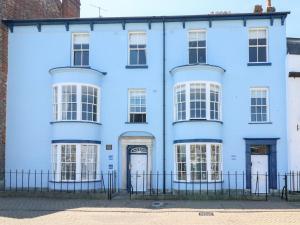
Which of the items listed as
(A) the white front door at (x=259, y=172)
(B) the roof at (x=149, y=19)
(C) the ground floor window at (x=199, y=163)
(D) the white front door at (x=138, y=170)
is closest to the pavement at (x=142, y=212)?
(C) the ground floor window at (x=199, y=163)

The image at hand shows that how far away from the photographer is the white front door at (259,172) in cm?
2283

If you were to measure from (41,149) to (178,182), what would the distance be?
23.6ft

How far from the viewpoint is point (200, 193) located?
2112 cm

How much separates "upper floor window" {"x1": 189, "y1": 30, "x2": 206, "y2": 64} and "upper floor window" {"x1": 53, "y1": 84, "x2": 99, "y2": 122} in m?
5.49

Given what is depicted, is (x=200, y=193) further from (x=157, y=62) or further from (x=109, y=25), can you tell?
(x=109, y=25)

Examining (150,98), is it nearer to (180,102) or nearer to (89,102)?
(180,102)

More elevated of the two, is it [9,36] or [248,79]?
[9,36]

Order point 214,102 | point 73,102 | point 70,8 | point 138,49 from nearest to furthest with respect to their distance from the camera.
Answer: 1. point 73,102
2. point 214,102
3. point 138,49
4. point 70,8

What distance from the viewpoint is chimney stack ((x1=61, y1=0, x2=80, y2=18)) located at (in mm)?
28911

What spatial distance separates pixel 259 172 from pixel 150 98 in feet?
21.6

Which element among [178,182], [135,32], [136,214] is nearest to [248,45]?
A: [135,32]

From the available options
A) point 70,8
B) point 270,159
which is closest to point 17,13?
point 70,8

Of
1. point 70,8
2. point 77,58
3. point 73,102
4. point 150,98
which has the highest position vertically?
point 70,8

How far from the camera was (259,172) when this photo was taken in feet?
75.4
